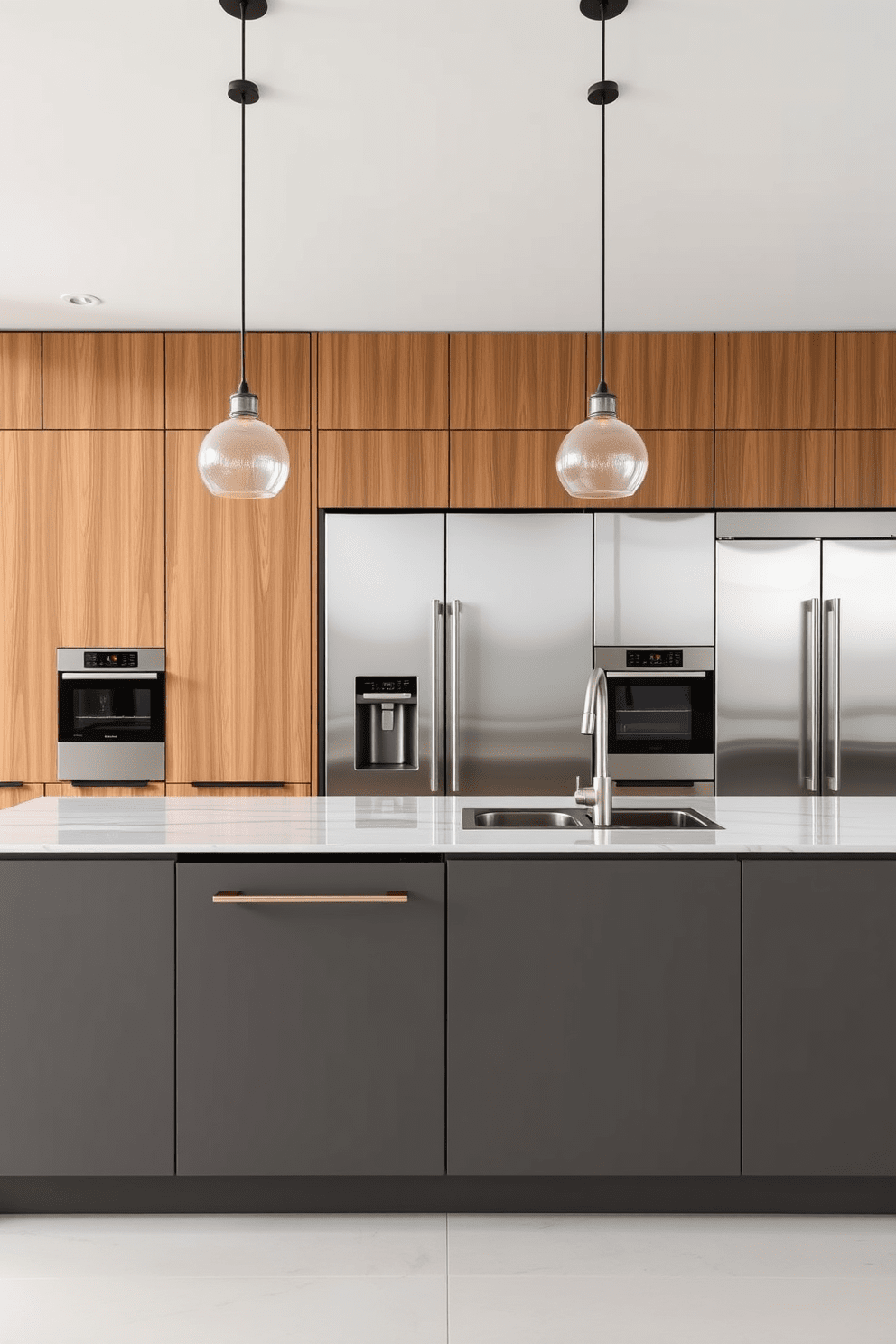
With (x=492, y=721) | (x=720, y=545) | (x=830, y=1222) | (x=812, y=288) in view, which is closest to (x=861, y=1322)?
(x=830, y=1222)

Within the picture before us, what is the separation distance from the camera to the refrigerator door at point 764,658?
13.6 feet

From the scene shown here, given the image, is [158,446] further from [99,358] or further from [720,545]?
[720,545]

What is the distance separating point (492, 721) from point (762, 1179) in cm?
219

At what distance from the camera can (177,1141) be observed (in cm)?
213

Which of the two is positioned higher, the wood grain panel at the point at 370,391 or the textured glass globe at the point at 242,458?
the wood grain panel at the point at 370,391

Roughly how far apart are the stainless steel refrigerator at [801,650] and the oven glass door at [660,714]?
7 centimetres

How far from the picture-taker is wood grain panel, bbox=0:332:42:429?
413 centimetres

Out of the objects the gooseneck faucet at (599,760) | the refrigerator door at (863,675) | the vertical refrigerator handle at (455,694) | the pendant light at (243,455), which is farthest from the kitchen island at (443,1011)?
the refrigerator door at (863,675)

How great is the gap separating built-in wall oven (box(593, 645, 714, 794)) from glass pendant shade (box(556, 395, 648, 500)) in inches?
74.7

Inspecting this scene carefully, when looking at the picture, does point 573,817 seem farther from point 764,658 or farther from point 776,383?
point 776,383

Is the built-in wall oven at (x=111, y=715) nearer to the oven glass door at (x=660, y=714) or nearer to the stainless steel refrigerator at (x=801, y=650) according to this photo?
the oven glass door at (x=660, y=714)

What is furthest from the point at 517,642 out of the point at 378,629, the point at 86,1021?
the point at 86,1021

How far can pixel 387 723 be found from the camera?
165 inches

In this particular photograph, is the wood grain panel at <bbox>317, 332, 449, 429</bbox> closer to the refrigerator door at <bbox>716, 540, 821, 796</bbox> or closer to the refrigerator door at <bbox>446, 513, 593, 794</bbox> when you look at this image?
the refrigerator door at <bbox>446, 513, 593, 794</bbox>
